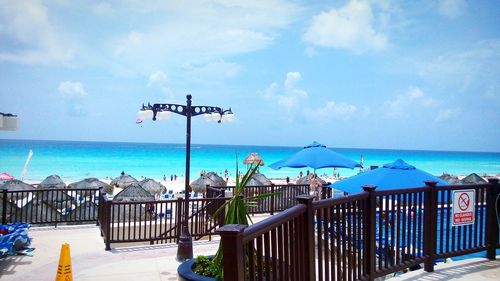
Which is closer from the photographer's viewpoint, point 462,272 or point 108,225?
point 462,272

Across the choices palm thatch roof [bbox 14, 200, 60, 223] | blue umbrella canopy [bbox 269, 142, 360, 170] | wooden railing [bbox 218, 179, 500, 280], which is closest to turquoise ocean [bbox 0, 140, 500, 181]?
blue umbrella canopy [bbox 269, 142, 360, 170]

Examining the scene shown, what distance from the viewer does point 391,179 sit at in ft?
24.9

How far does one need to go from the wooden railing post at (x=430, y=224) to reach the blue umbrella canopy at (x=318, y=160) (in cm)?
501

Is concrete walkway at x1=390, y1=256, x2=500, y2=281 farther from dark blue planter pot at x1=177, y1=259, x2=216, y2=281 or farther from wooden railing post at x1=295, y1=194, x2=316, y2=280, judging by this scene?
dark blue planter pot at x1=177, y1=259, x2=216, y2=281

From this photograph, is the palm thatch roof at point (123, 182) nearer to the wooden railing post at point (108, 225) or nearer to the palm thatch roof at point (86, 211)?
the palm thatch roof at point (86, 211)

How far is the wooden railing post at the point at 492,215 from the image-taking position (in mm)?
6090

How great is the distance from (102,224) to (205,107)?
3633mm

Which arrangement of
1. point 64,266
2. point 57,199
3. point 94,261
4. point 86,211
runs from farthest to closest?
point 86,211 → point 57,199 → point 94,261 → point 64,266

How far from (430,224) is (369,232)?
4.64ft

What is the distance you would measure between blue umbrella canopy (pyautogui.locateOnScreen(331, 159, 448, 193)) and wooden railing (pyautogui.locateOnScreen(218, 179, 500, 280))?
4.62 feet

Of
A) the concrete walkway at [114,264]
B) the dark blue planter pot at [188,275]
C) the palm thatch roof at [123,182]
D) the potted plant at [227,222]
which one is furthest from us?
the palm thatch roof at [123,182]

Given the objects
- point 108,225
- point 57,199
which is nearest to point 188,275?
point 108,225

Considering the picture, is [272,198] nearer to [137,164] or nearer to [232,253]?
[232,253]

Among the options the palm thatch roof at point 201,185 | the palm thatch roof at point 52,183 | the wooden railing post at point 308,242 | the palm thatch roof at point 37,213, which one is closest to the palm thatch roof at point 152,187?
the palm thatch roof at point 201,185
